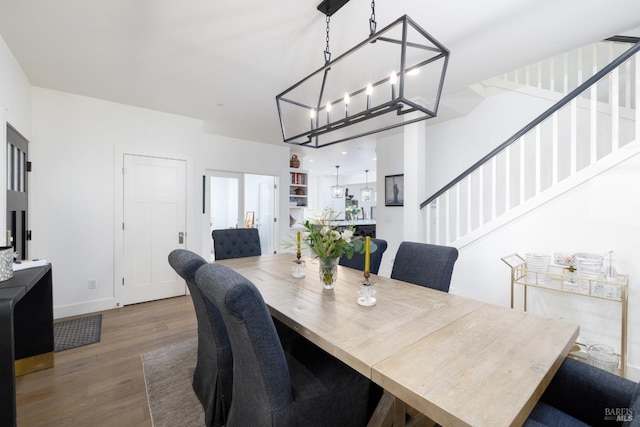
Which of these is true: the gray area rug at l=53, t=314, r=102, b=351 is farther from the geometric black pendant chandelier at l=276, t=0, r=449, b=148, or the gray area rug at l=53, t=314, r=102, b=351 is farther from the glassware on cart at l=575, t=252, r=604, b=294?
the glassware on cart at l=575, t=252, r=604, b=294

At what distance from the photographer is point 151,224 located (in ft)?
12.6

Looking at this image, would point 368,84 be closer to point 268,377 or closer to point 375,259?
point 375,259

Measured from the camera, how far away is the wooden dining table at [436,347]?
0.80 metres

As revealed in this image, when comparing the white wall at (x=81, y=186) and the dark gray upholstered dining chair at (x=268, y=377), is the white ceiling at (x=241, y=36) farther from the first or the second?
the dark gray upholstered dining chair at (x=268, y=377)

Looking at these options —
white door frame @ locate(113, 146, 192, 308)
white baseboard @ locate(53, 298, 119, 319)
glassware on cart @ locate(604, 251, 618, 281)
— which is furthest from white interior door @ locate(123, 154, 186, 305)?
glassware on cart @ locate(604, 251, 618, 281)

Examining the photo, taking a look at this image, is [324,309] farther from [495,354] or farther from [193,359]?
[193,359]

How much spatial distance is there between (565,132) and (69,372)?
5.43 m

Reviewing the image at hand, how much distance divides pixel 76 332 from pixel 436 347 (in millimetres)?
3558

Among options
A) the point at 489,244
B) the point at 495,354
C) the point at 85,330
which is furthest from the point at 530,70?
the point at 85,330

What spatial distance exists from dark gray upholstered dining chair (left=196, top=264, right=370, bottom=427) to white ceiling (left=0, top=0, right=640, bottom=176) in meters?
1.83

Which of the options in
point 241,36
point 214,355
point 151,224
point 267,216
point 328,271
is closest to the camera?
point 214,355

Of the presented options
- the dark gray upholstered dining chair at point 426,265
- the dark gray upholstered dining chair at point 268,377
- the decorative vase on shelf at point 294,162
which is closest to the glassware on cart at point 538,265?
the dark gray upholstered dining chair at point 426,265

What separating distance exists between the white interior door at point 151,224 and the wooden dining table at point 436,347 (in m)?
2.80

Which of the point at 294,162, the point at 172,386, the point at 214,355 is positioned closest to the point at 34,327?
the point at 172,386
